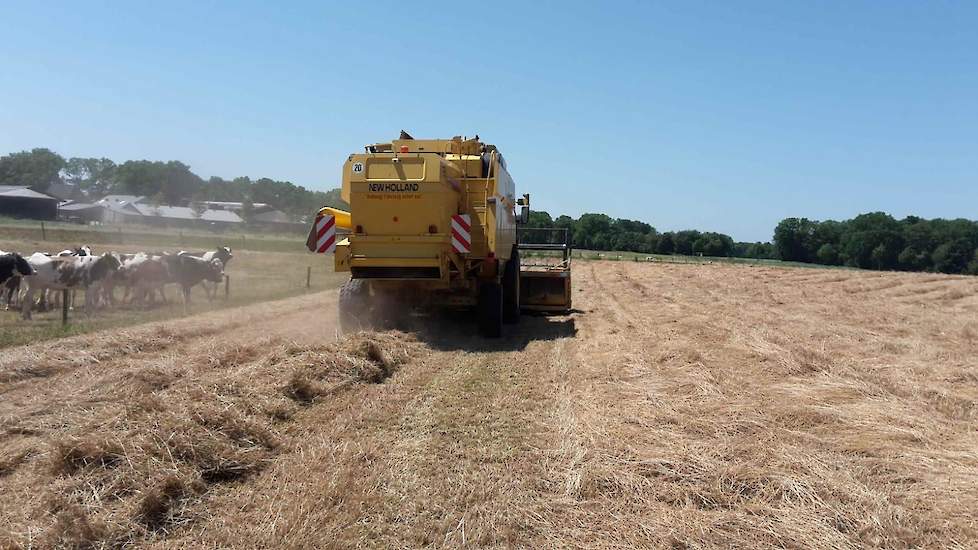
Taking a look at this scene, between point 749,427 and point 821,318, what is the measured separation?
1080 centimetres

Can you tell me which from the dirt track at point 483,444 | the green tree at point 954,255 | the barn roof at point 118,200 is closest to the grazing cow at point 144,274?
the dirt track at point 483,444

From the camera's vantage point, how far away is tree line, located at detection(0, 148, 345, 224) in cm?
8975

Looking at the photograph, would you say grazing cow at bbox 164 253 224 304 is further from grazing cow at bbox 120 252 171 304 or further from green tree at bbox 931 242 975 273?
green tree at bbox 931 242 975 273

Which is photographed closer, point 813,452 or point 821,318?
point 813,452

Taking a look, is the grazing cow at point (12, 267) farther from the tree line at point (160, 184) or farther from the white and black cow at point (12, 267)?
the tree line at point (160, 184)

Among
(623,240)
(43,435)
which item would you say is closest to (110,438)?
(43,435)

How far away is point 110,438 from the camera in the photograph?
193 inches

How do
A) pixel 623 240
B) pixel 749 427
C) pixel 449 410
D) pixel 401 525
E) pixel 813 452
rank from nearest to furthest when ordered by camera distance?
pixel 401 525 < pixel 813 452 < pixel 749 427 < pixel 449 410 < pixel 623 240

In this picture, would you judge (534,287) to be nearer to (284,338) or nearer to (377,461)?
→ (284,338)

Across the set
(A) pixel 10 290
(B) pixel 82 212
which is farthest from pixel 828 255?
(A) pixel 10 290

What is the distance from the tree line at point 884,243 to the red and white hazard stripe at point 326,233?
227ft

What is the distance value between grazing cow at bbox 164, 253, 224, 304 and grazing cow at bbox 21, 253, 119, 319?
148 cm

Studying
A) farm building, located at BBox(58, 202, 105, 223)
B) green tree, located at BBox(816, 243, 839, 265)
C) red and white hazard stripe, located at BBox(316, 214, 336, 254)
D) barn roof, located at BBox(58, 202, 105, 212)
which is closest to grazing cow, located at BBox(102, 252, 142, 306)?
red and white hazard stripe, located at BBox(316, 214, 336, 254)

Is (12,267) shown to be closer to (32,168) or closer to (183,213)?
(183,213)
